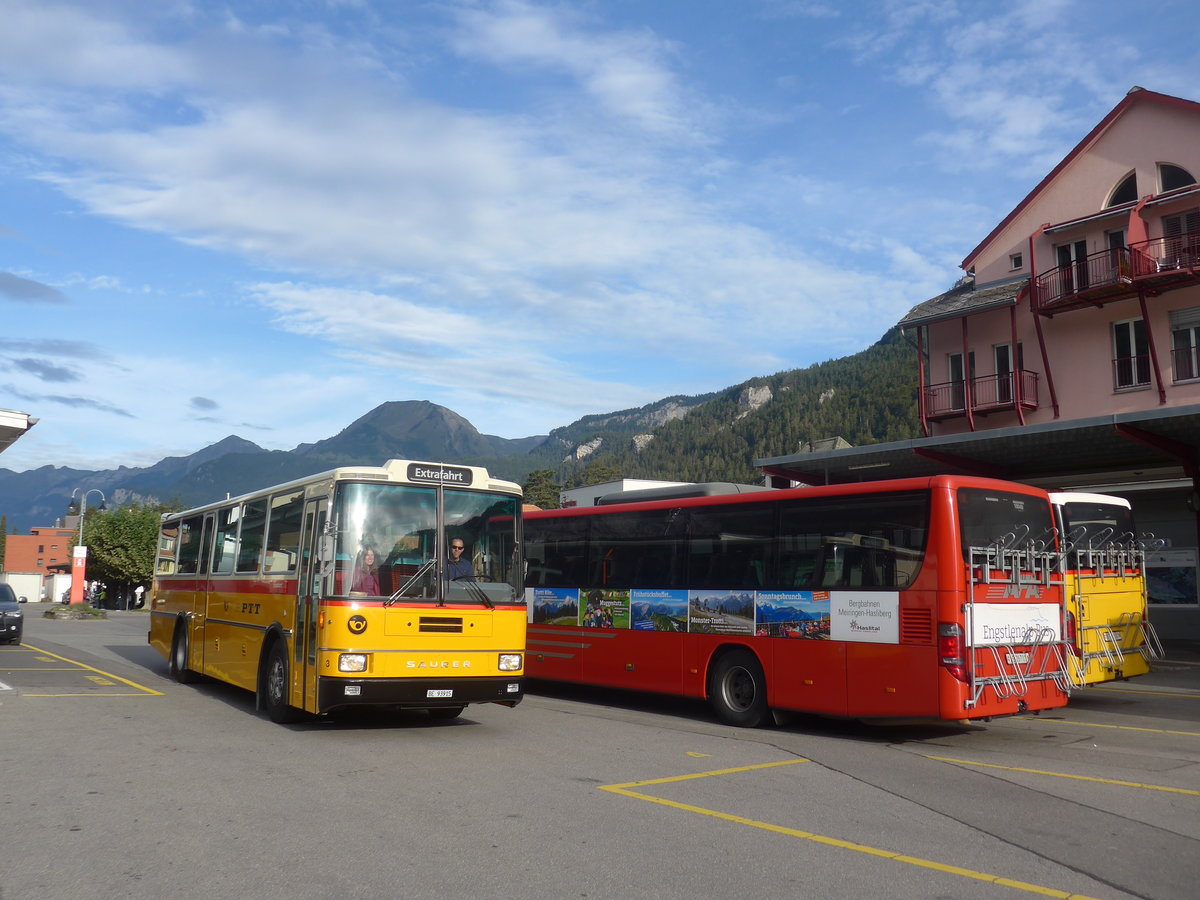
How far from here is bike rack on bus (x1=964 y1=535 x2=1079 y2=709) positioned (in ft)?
34.4

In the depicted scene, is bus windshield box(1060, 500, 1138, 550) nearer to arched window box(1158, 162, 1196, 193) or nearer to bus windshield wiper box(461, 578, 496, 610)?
bus windshield wiper box(461, 578, 496, 610)

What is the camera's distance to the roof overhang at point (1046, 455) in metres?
21.1

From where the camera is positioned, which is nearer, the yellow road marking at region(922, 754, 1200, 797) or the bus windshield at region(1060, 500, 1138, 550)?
the yellow road marking at region(922, 754, 1200, 797)

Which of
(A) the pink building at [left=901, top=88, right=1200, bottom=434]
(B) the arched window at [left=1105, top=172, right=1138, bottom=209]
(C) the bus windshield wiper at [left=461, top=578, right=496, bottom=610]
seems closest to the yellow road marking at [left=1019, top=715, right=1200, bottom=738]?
(C) the bus windshield wiper at [left=461, top=578, right=496, bottom=610]

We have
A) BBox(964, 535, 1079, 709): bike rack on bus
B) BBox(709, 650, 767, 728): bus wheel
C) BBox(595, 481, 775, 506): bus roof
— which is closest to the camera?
BBox(964, 535, 1079, 709): bike rack on bus

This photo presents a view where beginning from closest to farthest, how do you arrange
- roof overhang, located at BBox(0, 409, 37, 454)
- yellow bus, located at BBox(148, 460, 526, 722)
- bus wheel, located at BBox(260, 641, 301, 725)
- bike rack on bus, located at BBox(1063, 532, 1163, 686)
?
yellow bus, located at BBox(148, 460, 526, 722), bus wheel, located at BBox(260, 641, 301, 725), bike rack on bus, located at BBox(1063, 532, 1163, 686), roof overhang, located at BBox(0, 409, 37, 454)

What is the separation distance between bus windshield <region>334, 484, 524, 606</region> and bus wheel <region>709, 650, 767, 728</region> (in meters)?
3.08

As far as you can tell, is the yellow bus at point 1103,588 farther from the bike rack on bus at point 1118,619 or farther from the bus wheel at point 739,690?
the bus wheel at point 739,690

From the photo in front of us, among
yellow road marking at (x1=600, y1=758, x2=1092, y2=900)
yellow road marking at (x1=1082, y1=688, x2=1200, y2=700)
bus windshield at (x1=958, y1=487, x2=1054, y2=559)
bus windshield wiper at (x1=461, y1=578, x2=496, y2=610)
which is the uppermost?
bus windshield at (x1=958, y1=487, x2=1054, y2=559)

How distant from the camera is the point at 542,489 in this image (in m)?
120

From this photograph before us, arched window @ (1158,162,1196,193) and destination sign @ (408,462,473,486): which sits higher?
arched window @ (1158,162,1196,193)

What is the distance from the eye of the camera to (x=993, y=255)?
33125mm

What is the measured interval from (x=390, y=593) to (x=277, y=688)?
224 cm

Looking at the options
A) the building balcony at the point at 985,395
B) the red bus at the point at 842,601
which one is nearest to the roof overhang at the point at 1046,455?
the building balcony at the point at 985,395
